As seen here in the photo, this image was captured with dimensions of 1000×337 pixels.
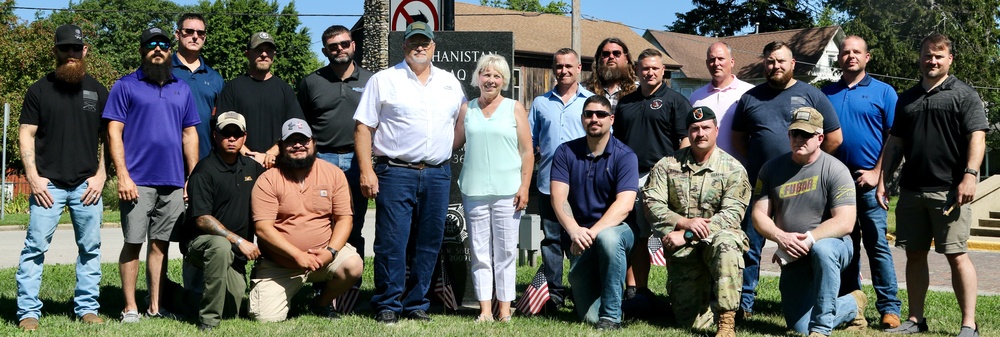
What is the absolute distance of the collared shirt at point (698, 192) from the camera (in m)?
6.33

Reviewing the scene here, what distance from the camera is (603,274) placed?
6.55 meters

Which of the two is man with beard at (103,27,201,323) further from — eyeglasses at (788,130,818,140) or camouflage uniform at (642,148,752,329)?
eyeglasses at (788,130,818,140)

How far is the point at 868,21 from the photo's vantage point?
35.9 metres

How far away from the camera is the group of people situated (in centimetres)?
624

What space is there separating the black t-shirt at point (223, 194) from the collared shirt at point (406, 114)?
98cm

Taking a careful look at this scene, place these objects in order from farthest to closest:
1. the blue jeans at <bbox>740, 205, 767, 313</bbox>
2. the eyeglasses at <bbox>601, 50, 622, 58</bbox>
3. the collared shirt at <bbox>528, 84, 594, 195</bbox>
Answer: the eyeglasses at <bbox>601, 50, 622, 58</bbox> < the collared shirt at <bbox>528, 84, 594, 195</bbox> < the blue jeans at <bbox>740, 205, 767, 313</bbox>

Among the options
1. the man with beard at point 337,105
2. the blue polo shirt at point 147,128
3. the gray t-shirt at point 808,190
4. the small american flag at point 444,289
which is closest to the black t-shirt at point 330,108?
the man with beard at point 337,105

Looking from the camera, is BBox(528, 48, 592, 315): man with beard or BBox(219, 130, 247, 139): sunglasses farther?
BBox(528, 48, 592, 315): man with beard

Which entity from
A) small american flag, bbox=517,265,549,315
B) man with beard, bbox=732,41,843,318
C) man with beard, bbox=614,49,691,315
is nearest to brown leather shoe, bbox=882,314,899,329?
man with beard, bbox=732,41,843,318

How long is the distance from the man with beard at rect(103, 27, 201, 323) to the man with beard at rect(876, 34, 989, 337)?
5.03 metres

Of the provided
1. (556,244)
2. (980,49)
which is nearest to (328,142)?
(556,244)

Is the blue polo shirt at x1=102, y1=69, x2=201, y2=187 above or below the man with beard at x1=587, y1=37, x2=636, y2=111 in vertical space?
below

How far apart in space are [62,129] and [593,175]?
142 inches

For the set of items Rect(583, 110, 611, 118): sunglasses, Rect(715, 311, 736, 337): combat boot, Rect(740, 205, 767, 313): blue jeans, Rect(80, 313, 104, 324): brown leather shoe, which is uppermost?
Rect(583, 110, 611, 118): sunglasses
